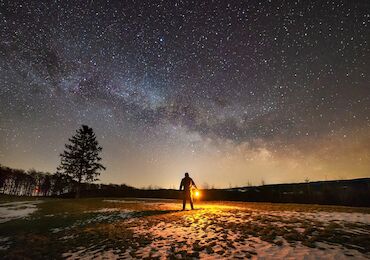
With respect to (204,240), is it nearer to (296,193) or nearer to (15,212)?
(296,193)

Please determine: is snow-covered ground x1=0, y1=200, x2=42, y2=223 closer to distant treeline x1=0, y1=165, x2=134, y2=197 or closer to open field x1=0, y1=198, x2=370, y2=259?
open field x1=0, y1=198, x2=370, y2=259

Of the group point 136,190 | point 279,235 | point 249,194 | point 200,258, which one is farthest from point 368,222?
point 136,190

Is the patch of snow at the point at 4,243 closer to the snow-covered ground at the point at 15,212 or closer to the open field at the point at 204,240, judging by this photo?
the open field at the point at 204,240

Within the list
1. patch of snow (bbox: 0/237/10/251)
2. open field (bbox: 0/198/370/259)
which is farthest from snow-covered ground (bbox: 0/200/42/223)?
patch of snow (bbox: 0/237/10/251)

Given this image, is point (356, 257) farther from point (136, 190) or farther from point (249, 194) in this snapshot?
point (136, 190)

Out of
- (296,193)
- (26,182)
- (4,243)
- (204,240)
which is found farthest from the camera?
(26,182)

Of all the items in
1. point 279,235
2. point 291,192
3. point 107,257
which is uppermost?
point 291,192

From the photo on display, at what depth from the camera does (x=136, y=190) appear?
35.9 m

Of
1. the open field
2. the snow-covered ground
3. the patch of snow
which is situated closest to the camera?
the open field

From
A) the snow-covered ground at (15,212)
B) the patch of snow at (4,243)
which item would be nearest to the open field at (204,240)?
the patch of snow at (4,243)

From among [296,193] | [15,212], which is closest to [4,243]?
[15,212]

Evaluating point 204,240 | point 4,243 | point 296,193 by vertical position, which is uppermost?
point 296,193

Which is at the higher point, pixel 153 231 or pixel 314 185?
pixel 314 185

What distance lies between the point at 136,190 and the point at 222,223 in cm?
2824
